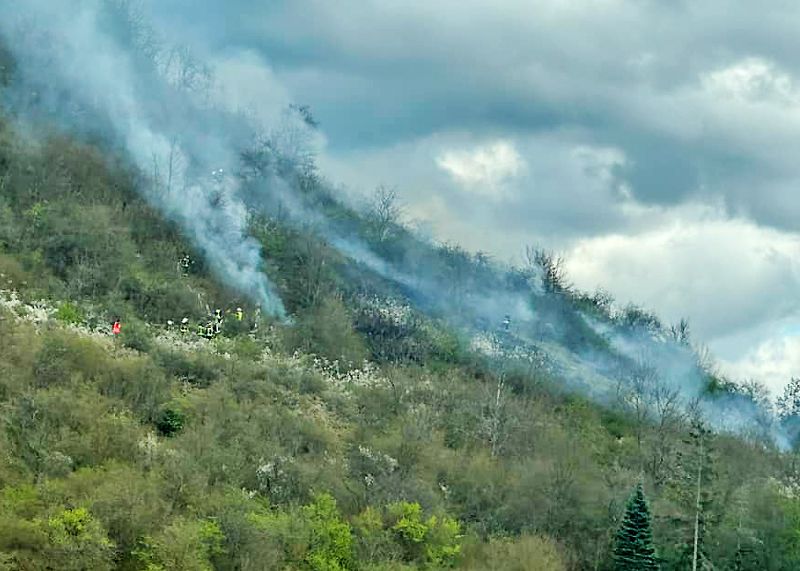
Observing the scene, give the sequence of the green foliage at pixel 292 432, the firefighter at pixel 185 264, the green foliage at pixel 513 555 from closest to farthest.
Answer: the green foliage at pixel 292 432 < the green foliage at pixel 513 555 < the firefighter at pixel 185 264

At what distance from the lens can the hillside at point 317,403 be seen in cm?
4459

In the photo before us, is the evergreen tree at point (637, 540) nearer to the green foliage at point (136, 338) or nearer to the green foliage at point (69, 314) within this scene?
the green foliage at point (136, 338)

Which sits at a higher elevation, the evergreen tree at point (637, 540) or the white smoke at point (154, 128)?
the white smoke at point (154, 128)

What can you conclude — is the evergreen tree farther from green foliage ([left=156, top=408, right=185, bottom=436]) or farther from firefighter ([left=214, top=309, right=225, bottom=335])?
firefighter ([left=214, top=309, right=225, bottom=335])

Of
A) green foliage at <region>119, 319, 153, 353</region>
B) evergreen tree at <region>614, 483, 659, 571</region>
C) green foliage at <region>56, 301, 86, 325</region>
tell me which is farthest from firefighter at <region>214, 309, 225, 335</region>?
evergreen tree at <region>614, 483, 659, 571</region>

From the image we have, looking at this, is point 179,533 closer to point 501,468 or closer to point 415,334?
point 501,468

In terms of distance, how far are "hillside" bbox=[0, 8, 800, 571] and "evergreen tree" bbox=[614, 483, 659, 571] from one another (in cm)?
293

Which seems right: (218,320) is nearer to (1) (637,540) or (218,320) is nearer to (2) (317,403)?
(2) (317,403)

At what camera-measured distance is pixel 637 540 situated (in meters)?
53.1

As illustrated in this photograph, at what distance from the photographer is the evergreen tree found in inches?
2084

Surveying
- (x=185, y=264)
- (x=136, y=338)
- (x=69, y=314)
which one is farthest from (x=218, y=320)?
(x=69, y=314)

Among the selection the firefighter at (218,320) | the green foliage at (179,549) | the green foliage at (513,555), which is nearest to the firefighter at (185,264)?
the firefighter at (218,320)

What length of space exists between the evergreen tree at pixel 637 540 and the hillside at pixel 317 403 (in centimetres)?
293

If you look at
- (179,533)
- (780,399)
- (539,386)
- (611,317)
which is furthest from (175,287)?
(780,399)
